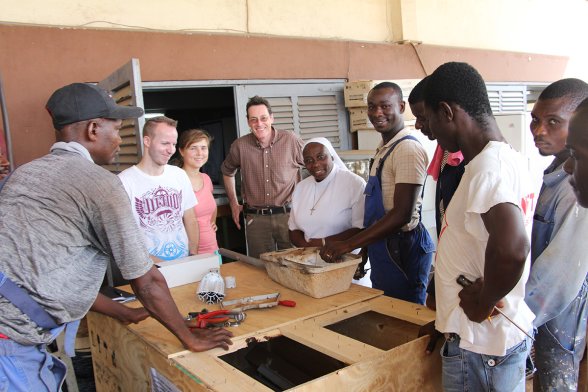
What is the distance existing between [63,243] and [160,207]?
1.41m

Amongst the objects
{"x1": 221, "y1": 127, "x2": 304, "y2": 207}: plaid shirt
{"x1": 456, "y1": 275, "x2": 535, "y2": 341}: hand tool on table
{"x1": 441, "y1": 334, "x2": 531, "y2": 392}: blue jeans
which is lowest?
{"x1": 441, "y1": 334, "x2": 531, "y2": 392}: blue jeans

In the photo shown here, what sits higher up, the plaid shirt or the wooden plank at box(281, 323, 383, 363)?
the plaid shirt

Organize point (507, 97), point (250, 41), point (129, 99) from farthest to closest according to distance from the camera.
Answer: point (507, 97) < point (250, 41) < point (129, 99)

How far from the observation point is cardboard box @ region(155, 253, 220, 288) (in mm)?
2348

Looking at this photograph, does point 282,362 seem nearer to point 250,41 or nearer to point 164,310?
point 164,310

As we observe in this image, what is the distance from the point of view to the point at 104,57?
3.98 metres

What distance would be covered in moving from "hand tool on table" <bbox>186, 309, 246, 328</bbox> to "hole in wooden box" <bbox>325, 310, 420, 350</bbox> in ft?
1.21

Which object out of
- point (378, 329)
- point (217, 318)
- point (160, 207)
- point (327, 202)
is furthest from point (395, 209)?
point (160, 207)

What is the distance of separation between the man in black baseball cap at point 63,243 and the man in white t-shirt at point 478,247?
0.77 m

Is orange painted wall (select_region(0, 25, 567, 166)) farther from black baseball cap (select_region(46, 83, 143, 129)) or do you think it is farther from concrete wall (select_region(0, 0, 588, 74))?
black baseball cap (select_region(46, 83, 143, 129))

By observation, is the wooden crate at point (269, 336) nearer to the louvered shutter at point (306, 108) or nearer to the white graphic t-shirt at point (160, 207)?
the white graphic t-shirt at point (160, 207)

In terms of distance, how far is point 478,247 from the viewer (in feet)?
4.51

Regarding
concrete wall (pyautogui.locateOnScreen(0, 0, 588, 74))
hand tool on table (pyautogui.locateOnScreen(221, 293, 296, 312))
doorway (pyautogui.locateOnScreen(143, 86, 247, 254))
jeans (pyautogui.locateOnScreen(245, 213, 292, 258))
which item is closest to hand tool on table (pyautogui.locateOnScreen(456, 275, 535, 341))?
hand tool on table (pyautogui.locateOnScreen(221, 293, 296, 312))

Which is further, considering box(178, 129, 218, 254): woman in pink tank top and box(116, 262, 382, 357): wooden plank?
box(178, 129, 218, 254): woman in pink tank top
